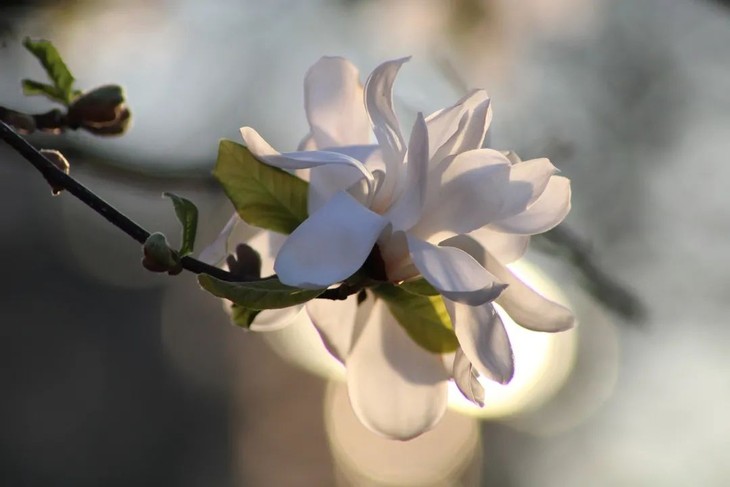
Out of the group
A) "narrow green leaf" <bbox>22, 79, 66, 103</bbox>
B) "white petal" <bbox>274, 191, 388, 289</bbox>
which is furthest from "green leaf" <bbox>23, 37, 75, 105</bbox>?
"white petal" <bbox>274, 191, 388, 289</bbox>

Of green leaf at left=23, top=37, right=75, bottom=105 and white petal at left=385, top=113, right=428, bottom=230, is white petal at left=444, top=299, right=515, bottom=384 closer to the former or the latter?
white petal at left=385, top=113, right=428, bottom=230

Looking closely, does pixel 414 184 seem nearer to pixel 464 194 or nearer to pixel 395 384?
pixel 464 194

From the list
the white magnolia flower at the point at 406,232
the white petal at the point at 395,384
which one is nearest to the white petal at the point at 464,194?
the white magnolia flower at the point at 406,232

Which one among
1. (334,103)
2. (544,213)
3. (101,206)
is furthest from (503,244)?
(101,206)

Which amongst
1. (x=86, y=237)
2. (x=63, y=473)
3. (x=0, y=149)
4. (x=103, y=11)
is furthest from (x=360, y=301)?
(x=63, y=473)

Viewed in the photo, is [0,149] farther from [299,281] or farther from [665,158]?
[665,158]

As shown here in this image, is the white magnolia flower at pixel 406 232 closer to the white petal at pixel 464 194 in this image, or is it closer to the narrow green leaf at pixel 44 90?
the white petal at pixel 464 194
